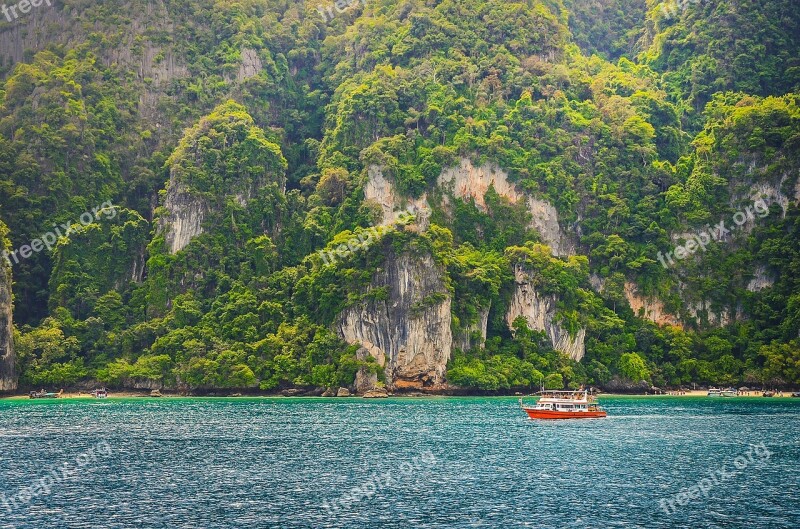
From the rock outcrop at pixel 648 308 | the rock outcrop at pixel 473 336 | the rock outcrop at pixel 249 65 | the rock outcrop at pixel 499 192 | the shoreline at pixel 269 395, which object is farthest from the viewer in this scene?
the rock outcrop at pixel 249 65

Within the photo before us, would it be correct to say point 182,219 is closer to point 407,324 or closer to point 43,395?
point 43,395

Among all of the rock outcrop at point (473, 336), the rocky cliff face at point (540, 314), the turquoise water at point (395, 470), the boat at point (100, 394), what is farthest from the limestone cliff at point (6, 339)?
the rocky cliff face at point (540, 314)

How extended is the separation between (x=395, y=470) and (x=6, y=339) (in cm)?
7281

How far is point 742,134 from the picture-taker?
415 ft

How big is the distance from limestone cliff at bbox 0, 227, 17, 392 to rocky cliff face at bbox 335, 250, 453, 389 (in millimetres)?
37435

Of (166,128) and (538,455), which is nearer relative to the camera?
(538,455)

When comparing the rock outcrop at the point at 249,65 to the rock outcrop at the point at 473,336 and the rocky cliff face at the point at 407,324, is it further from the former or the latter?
the rock outcrop at the point at 473,336

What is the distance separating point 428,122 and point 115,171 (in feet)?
146

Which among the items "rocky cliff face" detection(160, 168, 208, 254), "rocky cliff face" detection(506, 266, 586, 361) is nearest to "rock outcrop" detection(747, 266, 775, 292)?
"rocky cliff face" detection(506, 266, 586, 361)

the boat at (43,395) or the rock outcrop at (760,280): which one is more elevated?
the rock outcrop at (760,280)

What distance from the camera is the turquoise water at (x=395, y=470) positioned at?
37.2 meters

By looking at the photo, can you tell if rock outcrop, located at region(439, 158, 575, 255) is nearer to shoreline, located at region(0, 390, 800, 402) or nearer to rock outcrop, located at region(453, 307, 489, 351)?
rock outcrop, located at region(453, 307, 489, 351)

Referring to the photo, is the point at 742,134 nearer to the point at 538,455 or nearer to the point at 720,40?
the point at 720,40

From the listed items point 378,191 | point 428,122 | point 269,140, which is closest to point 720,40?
point 428,122
